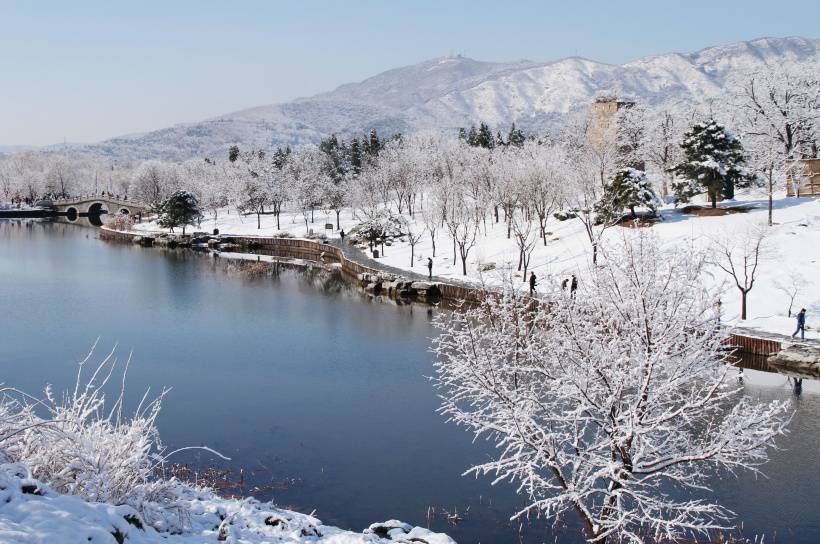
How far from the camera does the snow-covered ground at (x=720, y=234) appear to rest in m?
33.7

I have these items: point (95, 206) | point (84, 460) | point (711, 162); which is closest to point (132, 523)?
point (84, 460)

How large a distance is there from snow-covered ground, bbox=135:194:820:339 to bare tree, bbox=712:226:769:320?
1.49ft

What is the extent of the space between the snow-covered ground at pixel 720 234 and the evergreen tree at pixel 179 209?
33.4 meters

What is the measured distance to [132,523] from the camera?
9.40 meters

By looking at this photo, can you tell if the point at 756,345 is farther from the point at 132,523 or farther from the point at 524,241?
the point at 132,523

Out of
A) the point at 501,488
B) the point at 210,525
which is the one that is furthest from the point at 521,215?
the point at 210,525

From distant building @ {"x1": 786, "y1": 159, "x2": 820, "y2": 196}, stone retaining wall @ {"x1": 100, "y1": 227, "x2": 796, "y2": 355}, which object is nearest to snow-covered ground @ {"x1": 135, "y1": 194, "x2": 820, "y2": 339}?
stone retaining wall @ {"x1": 100, "y1": 227, "x2": 796, "y2": 355}

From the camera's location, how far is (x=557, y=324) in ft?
51.2

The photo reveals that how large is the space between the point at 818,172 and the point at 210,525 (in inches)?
2073

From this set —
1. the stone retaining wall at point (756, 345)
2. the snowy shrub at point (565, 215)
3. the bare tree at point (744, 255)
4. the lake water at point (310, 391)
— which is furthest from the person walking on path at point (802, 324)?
the snowy shrub at point (565, 215)

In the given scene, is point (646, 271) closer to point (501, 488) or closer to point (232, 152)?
point (501, 488)

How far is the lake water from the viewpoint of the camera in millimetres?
18016

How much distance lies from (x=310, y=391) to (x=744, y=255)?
2279 centimetres

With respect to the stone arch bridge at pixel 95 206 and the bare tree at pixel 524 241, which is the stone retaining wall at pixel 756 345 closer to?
the bare tree at pixel 524 241
